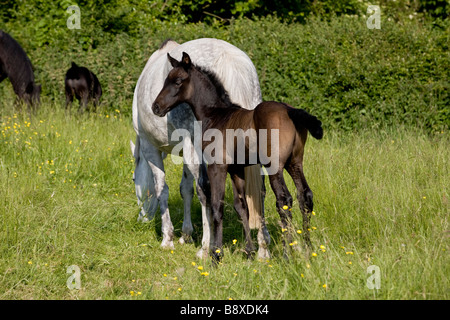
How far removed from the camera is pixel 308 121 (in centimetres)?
399

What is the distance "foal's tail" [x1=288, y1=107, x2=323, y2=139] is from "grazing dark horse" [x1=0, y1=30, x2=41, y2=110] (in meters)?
7.59

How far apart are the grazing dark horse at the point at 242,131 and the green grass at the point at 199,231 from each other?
1.20ft

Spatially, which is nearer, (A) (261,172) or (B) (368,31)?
(A) (261,172)

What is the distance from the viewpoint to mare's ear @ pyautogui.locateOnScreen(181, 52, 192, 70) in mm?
4641

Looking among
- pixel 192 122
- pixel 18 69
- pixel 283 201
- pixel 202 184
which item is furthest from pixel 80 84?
pixel 283 201

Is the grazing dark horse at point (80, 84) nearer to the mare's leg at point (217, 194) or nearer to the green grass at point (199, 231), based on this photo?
the green grass at point (199, 231)

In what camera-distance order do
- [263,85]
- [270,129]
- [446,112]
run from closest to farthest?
1. [270,129]
2. [446,112]
3. [263,85]

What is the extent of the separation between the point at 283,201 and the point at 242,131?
0.66m

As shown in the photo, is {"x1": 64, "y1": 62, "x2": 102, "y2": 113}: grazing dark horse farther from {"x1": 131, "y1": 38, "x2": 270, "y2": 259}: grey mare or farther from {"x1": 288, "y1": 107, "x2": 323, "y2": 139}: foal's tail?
{"x1": 288, "y1": 107, "x2": 323, "y2": 139}: foal's tail
